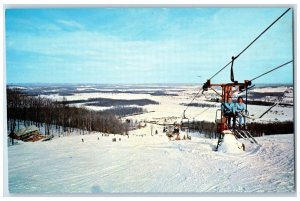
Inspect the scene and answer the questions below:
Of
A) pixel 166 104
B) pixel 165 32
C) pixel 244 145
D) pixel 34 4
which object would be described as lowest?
pixel 244 145

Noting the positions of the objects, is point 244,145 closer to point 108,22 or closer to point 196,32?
point 196,32

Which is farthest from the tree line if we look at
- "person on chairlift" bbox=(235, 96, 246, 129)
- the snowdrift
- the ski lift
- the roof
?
"person on chairlift" bbox=(235, 96, 246, 129)

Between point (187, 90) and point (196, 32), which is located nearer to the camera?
point (196, 32)

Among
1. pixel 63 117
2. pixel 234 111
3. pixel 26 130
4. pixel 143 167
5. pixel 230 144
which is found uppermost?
pixel 234 111

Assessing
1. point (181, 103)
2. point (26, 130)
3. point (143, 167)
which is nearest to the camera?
point (143, 167)

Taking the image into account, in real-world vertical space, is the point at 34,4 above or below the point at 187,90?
above

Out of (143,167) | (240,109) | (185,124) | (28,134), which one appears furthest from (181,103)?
(28,134)

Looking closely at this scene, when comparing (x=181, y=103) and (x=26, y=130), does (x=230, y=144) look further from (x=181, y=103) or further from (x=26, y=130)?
(x=26, y=130)

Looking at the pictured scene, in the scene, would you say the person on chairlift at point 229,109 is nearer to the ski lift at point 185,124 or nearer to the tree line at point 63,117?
the ski lift at point 185,124

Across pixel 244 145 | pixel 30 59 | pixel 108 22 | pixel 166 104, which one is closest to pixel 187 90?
pixel 166 104

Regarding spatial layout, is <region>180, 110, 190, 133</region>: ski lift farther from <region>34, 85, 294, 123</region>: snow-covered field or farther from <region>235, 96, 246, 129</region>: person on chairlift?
<region>235, 96, 246, 129</region>: person on chairlift
